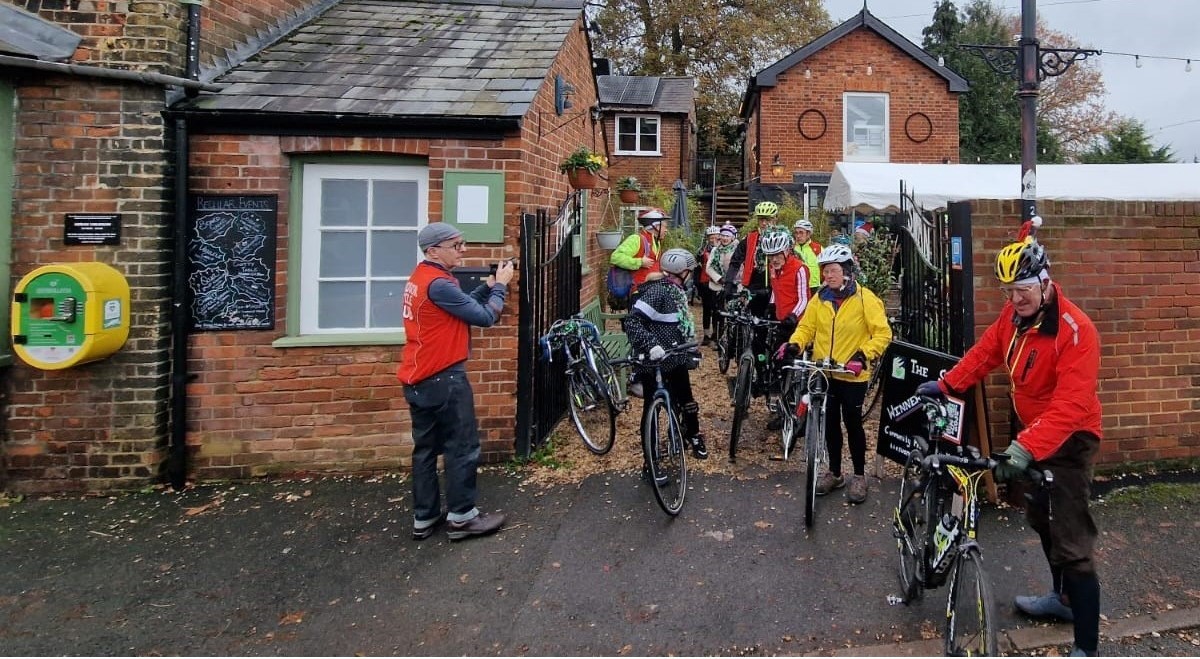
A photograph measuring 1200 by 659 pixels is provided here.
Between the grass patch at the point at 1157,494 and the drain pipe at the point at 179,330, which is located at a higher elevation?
the drain pipe at the point at 179,330

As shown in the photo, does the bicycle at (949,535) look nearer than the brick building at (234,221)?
Yes

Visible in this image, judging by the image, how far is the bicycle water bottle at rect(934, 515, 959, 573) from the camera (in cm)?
282

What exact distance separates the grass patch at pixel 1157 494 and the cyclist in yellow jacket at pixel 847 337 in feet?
5.80

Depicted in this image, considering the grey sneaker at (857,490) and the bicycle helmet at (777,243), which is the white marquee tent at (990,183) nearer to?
the bicycle helmet at (777,243)

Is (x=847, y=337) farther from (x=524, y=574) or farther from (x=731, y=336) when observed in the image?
(x=731, y=336)

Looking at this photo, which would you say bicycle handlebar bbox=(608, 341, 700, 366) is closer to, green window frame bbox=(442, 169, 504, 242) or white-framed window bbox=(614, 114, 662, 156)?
green window frame bbox=(442, 169, 504, 242)

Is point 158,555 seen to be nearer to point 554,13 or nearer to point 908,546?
point 908,546

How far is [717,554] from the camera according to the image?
3875 mm

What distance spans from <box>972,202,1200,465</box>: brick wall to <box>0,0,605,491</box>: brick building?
3.67m

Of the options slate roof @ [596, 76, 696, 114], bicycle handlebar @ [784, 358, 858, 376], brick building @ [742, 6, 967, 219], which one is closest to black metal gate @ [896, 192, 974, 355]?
bicycle handlebar @ [784, 358, 858, 376]

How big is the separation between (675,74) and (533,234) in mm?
26507

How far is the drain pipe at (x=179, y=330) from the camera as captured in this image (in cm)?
505

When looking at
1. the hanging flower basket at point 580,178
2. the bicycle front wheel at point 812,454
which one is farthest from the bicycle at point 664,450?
the hanging flower basket at point 580,178

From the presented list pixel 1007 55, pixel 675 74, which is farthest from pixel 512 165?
pixel 675 74
